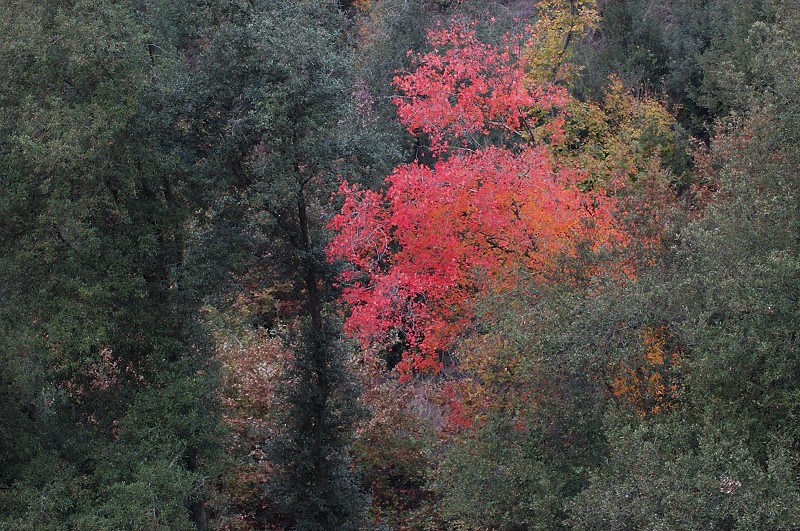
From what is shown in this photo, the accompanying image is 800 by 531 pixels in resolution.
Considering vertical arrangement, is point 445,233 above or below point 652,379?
above

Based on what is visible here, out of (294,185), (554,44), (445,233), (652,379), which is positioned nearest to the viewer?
(652,379)

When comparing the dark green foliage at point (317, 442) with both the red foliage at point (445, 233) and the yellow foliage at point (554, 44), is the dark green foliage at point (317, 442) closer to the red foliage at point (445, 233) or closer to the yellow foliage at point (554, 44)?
the red foliage at point (445, 233)

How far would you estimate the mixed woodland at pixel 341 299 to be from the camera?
1209 centimetres

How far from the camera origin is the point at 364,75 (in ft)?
88.4

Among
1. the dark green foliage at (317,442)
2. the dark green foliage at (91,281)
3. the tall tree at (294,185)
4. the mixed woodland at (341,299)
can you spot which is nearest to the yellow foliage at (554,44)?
the mixed woodland at (341,299)

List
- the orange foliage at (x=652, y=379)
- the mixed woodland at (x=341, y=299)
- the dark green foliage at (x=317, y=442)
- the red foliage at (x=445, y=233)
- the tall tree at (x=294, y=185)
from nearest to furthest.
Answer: the mixed woodland at (x=341, y=299) < the orange foliage at (x=652, y=379) < the tall tree at (x=294, y=185) < the red foliage at (x=445, y=233) < the dark green foliage at (x=317, y=442)

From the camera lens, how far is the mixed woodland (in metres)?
12.1

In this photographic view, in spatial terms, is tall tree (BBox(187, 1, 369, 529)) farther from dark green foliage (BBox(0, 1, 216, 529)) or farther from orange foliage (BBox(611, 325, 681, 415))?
orange foliage (BBox(611, 325, 681, 415))

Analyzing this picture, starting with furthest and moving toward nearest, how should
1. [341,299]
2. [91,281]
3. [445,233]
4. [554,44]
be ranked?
1. [554,44]
2. [445,233]
3. [341,299]
4. [91,281]

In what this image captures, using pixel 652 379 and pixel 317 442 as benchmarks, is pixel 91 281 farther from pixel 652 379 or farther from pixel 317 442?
pixel 652 379

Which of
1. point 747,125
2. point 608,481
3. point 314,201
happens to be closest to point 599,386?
point 608,481

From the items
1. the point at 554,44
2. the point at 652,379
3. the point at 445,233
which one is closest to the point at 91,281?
the point at 445,233

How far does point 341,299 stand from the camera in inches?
742

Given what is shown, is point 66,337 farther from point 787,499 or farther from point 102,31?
point 787,499
